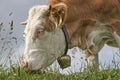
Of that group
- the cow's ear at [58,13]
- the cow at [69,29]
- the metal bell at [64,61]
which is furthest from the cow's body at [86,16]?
the cow's ear at [58,13]

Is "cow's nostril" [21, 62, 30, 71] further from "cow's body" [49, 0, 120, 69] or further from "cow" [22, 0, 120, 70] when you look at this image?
"cow's body" [49, 0, 120, 69]

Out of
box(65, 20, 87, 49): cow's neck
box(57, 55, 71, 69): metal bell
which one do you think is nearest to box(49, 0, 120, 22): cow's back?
box(65, 20, 87, 49): cow's neck

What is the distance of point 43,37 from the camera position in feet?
24.3

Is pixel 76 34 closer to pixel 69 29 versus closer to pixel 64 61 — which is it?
pixel 69 29

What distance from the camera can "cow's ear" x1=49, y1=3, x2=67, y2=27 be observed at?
7453mm

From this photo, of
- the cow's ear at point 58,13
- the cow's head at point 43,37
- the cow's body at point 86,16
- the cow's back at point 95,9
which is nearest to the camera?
the cow's head at point 43,37

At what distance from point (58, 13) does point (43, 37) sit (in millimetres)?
632

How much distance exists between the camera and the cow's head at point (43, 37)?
707cm

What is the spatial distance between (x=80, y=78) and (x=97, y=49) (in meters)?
2.77

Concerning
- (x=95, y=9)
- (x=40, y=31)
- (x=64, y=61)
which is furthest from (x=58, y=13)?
(x=95, y=9)

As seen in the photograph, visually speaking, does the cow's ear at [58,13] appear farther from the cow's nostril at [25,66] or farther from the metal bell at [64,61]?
the cow's nostril at [25,66]

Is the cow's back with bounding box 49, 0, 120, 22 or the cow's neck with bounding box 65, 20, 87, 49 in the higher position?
the cow's back with bounding box 49, 0, 120, 22

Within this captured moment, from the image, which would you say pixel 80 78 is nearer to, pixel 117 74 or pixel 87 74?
pixel 87 74

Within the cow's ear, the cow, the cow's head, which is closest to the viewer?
the cow's head
